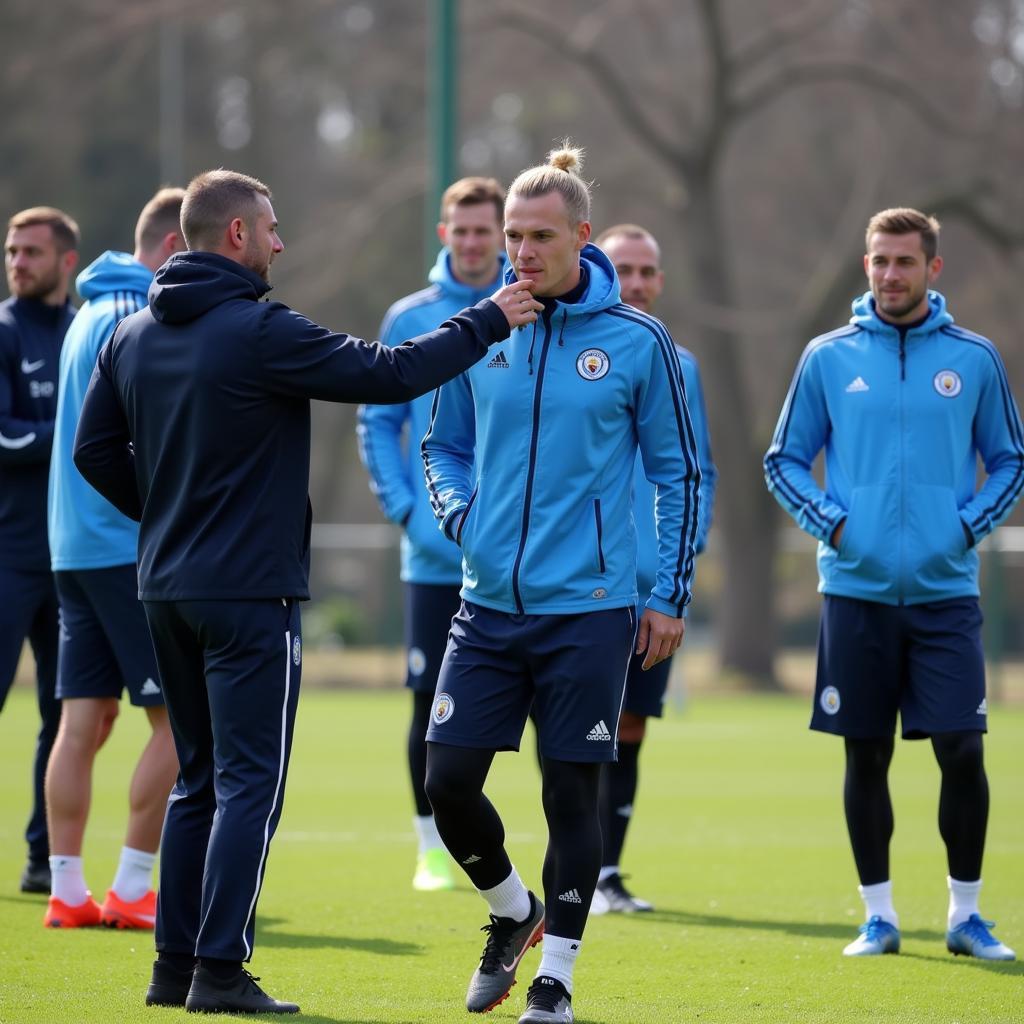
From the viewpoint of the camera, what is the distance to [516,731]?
18.1 feet

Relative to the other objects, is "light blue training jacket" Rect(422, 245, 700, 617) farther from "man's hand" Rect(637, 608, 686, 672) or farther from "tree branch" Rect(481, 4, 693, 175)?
"tree branch" Rect(481, 4, 693, 175)

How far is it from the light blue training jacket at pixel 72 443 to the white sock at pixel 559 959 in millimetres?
2434

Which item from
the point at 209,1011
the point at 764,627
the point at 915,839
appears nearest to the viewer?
the point at 209,1011

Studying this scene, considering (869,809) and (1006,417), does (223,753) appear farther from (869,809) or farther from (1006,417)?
(1006,417)

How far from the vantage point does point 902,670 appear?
22.3 feet

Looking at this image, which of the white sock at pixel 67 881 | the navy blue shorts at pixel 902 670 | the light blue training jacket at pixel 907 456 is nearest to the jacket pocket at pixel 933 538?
the light blue training jacket at pixel 907 456

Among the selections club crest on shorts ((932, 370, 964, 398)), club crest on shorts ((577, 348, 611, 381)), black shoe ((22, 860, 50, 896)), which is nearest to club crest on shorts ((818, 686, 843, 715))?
club crest on shorts ((932, 370, 964, 398))

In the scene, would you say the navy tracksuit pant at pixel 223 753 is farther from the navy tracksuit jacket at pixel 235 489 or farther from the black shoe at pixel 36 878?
the black shoe at pixel 36 878

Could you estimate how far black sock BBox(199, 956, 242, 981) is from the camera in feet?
17.2

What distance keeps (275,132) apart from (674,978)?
31387 millimetres

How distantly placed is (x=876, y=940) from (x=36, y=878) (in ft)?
11.8

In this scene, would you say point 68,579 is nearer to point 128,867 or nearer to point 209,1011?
point 128,867

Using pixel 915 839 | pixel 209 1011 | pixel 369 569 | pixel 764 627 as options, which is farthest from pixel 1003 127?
pixel 209 1011

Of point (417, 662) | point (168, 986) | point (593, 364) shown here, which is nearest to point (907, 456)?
point (593, 364)
